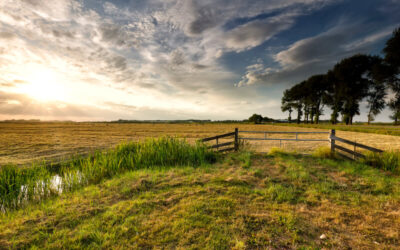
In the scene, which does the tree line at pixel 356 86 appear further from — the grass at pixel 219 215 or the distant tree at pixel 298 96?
the grass at pixel 219 215

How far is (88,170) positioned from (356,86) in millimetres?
53702

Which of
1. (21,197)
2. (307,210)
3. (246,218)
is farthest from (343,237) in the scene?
(21,197)

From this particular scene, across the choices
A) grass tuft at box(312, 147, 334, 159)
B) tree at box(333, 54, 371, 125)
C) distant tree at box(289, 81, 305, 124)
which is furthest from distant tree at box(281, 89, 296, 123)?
grass tuft at box(312, 147, 334, 159)

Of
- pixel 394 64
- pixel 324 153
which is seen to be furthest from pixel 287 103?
pixel 324 153

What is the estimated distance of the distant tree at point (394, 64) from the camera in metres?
27.7

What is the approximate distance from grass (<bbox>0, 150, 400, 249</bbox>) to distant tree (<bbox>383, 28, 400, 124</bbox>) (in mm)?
35158

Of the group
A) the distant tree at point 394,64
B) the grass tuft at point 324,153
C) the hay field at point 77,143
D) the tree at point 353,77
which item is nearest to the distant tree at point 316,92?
the tree at point 353,77

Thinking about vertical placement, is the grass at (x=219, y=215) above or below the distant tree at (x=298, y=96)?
below

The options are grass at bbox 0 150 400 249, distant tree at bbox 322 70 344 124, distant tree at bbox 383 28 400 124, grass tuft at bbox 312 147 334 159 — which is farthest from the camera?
distant tree at bbox 322 70 344 124

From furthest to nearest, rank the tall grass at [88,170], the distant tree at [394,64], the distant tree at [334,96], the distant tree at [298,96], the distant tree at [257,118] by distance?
the distant tree at [257,118] → the distant tree at [298,96] → the distant tree at [334,96] → the distant tree at [394,64] → the tall grass at [88,170]

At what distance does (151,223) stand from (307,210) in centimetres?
407

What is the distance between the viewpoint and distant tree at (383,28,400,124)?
2774 cm

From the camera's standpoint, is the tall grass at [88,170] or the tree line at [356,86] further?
the tree line at [356,86]

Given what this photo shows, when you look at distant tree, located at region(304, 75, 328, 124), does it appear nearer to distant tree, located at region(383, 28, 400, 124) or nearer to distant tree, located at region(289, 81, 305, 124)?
distant tree, located at region(289, 81, 305, 124)
